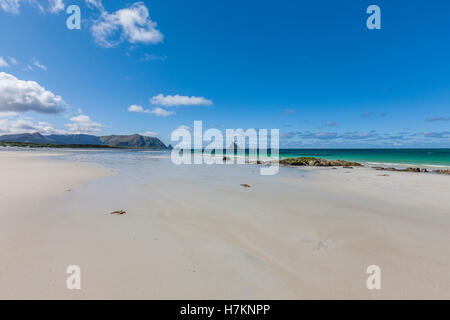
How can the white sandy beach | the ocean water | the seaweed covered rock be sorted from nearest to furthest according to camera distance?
the white sandy beach → the seaweed covered rock → the ocean water

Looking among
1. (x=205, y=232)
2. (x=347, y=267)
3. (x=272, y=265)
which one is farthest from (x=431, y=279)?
(x=205, y=232)

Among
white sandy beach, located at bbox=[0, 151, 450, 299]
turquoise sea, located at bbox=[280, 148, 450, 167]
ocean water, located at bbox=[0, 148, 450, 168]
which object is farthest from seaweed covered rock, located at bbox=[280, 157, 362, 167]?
white sandy beach, located at bbox=[0, 151, 450, 299]

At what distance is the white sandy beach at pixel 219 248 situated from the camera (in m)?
3.02

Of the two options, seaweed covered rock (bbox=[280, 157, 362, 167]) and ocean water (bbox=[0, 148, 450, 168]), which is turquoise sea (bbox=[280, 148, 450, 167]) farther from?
seaweed covered rock (bbox=[280, 157, 362, 167])

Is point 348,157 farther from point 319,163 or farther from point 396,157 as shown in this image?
point 319,163

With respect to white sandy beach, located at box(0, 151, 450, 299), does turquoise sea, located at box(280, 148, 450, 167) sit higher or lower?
higher

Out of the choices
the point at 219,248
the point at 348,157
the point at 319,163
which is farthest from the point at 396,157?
the point at 219,248

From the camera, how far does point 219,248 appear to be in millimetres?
4230

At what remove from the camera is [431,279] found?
3.32 meters

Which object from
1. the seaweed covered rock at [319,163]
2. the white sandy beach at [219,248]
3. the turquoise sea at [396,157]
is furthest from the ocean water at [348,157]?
the white sandy beach at [219,248]

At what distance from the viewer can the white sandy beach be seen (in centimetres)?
302

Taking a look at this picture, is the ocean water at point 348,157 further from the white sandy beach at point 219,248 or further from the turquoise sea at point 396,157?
the white sandy beach at point 219,248
